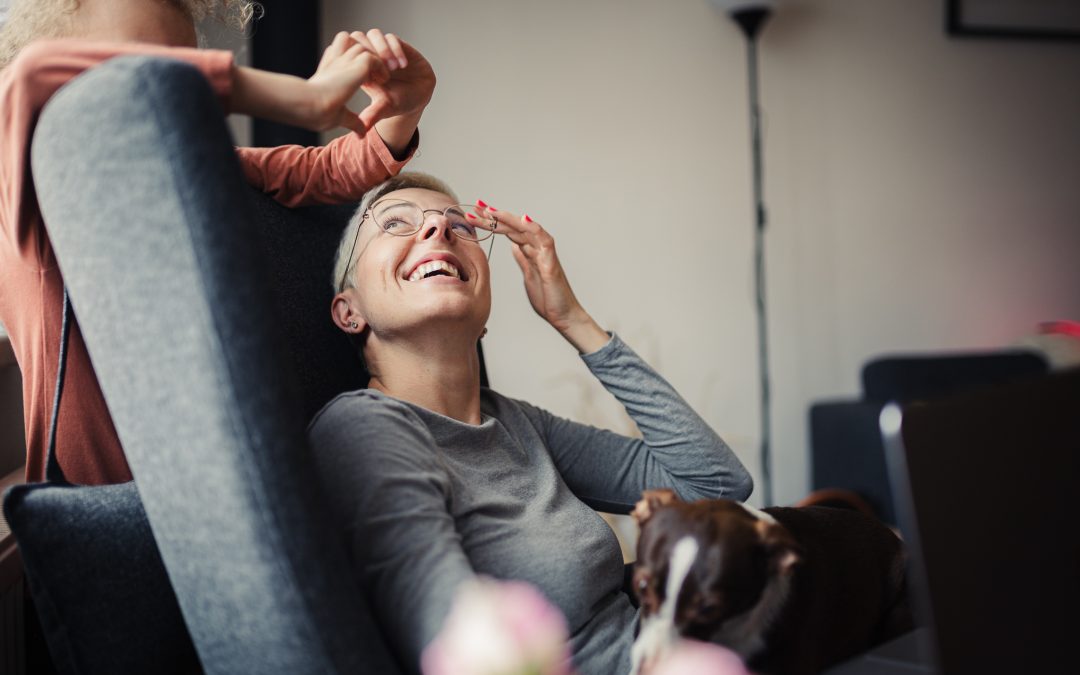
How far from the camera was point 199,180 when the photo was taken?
0.70 m

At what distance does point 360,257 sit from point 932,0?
3.05 metres

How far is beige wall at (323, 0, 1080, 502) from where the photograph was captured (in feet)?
9.43

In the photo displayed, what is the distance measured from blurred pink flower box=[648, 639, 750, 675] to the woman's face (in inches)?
19.9

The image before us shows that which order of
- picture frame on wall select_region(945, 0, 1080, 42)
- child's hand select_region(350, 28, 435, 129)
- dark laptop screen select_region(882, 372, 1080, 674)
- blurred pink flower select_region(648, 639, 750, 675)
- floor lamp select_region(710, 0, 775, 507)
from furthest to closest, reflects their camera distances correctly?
picture frame on wall select_region(945, 0, 1080, 42)
floor lamp select_region(710, 0, 775, 507)
child's hand select_region(350, 28, 435, 129)
blurred pink flower select_region(648, 639, 750, 675)
dark laptop screen select_region(882, 372, 1080, 674)

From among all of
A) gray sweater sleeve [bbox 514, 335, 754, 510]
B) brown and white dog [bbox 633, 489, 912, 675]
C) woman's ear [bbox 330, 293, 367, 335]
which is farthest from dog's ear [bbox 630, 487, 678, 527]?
woman's ear [bbox 330, 293, 367, 335]

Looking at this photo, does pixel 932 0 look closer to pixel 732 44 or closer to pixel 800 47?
pixel 800 47

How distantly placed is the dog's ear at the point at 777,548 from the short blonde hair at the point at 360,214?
2.15ft

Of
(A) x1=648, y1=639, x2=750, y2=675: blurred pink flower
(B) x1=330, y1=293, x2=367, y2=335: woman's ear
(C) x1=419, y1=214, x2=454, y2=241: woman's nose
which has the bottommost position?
(A) x1=648, y1=639, x2=750, y2=675: blurred pink flower

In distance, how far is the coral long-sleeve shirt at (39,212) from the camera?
779mm

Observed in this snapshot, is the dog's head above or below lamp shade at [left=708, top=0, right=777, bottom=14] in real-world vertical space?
below

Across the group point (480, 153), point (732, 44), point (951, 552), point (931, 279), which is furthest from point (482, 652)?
point (931, 279)

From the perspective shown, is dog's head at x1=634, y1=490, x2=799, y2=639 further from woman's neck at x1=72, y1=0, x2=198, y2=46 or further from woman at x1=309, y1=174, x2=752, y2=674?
woman's neck at x1=72, y1=0, x2=198, y2=46

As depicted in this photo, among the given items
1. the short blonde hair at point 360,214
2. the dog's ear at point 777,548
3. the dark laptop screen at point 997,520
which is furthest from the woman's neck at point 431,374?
the dark laptop screen at point 997,520

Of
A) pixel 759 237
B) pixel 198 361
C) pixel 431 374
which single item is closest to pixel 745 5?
pixel 759 237
